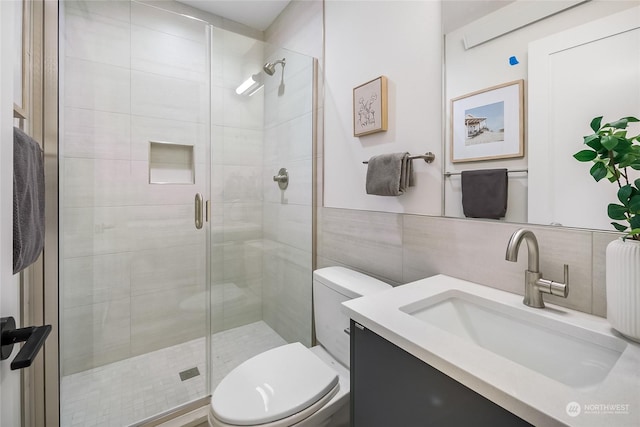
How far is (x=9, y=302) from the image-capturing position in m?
0.54

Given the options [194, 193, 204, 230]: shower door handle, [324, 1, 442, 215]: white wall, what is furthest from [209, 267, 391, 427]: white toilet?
[194, 193, 204, 230]: shower door handle

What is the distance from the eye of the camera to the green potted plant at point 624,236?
600mm

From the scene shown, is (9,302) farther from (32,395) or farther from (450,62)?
(450,62)

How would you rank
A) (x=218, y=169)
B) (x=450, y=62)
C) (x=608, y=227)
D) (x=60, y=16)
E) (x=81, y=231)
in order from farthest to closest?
(x=218, y=169), (x=81, y=231), (x=60, y=16), (x=450, y=62), (x=608, y=227)

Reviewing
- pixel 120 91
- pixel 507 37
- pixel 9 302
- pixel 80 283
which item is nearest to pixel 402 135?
pixel 507 37

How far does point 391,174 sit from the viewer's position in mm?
1222

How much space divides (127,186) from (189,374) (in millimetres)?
1217

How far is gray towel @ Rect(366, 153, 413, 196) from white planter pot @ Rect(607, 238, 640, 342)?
677 millimetres

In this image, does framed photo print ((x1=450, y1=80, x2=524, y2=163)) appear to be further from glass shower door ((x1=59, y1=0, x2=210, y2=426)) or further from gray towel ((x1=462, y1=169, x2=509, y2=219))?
glass shower door ((x1=59, y1=0, x2=210, y2=426))

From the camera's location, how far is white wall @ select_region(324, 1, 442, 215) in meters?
1.16

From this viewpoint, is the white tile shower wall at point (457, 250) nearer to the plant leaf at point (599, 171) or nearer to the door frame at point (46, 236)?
the plant leaf at point (599, 171)

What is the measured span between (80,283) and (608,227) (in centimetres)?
228

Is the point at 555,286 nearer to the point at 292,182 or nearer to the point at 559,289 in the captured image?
the point at 559,289
